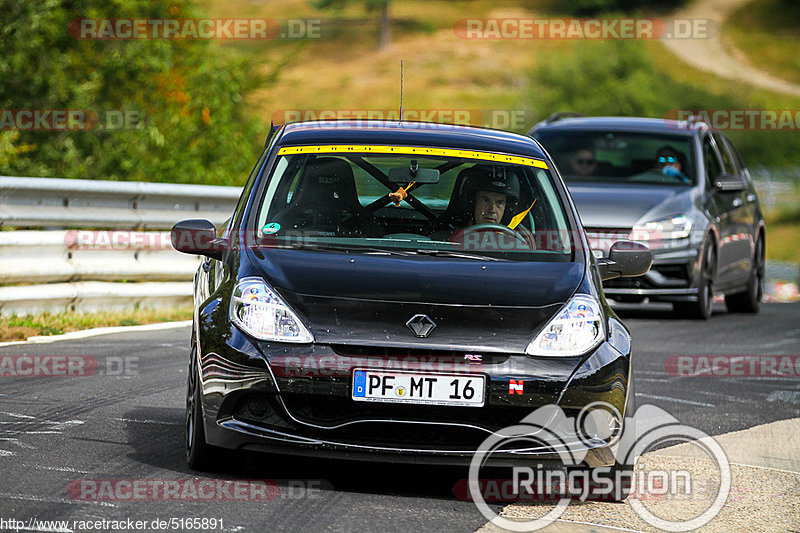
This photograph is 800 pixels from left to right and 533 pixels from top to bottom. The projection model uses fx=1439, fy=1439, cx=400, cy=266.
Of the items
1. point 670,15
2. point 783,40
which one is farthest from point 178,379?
point 670,15

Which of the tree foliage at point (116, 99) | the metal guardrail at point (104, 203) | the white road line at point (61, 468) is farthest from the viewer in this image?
the tree foliage at point (116, 99)

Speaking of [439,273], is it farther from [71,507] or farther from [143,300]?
[143,300]

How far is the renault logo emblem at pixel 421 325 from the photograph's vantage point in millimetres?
5465

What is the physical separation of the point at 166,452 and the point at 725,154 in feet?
34.9

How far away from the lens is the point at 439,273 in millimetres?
5812

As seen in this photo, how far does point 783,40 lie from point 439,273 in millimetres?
102307

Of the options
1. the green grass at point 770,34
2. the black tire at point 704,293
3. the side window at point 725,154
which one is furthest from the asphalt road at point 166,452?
the green grass at point 770,34

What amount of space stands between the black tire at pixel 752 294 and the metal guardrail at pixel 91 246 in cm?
589

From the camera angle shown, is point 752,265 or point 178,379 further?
point 752,265

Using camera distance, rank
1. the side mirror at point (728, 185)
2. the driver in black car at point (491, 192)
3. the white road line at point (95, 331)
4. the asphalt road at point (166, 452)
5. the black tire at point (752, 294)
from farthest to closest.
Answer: the black tire at point (752, 294) < the side mirror at point (728, 185) < the white road line at point (95, 331) < the driver in black car at point (491, 192) < the asphalt road at point (166, 452)

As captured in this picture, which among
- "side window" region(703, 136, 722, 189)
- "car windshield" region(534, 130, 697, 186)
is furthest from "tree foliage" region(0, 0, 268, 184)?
"side window" region(703, 136, 722, 189)

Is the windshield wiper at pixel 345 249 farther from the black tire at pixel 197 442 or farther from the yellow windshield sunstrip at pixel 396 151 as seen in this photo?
the yellow windshield sunstrip at pixel 396 151

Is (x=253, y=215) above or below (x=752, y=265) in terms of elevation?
above

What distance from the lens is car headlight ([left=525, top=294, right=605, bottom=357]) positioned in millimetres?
5547
